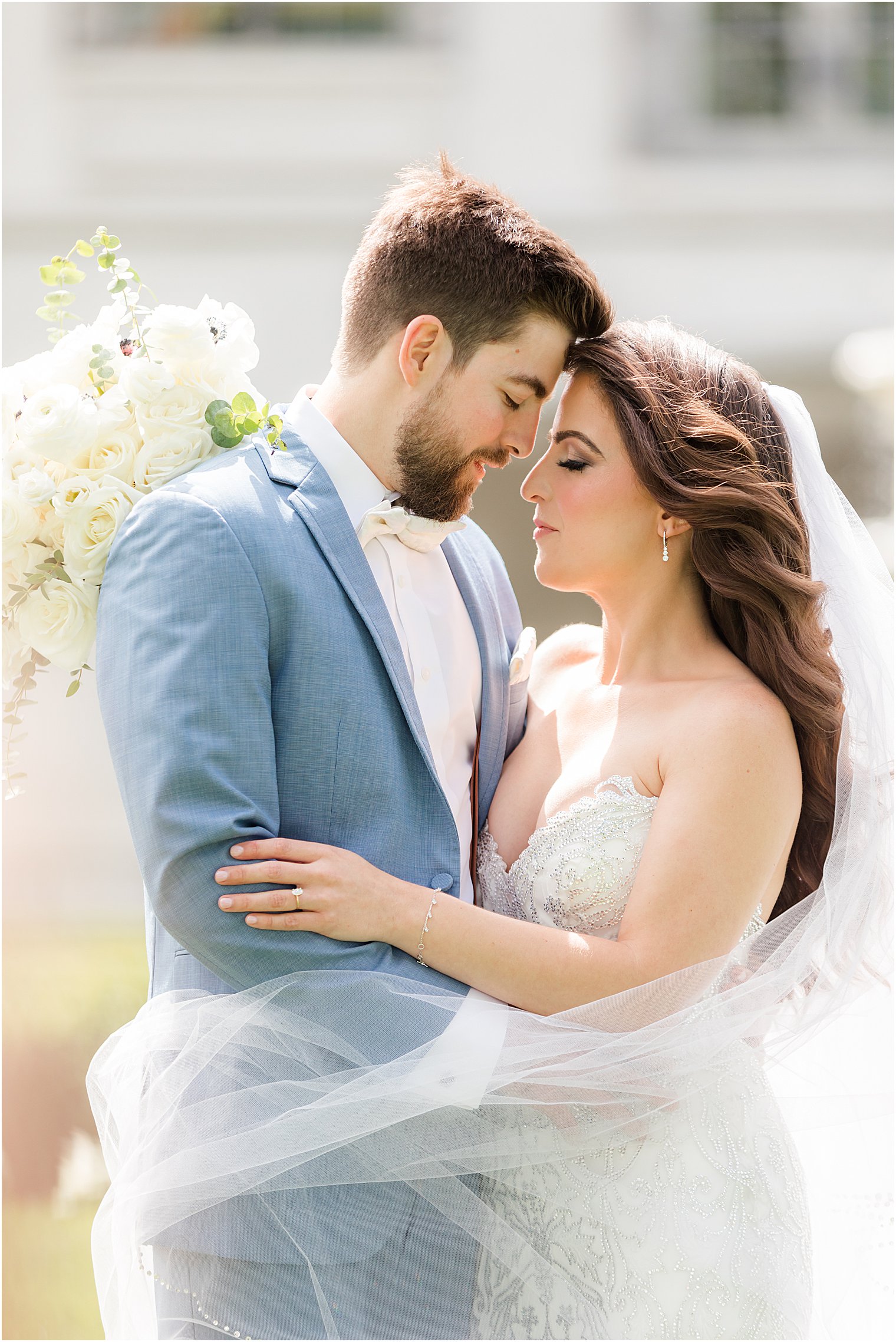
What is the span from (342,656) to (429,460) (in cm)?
56

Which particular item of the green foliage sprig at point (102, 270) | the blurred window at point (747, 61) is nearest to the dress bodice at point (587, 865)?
the green foliage sprig at point (102, 270)

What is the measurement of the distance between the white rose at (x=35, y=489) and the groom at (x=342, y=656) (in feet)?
0.71

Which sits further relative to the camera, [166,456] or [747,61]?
[747,61]

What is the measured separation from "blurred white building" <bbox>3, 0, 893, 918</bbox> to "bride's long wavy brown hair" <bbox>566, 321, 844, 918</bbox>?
18.1ft

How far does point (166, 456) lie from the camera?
88.2 inches

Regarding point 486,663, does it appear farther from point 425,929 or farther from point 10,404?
point 10,404

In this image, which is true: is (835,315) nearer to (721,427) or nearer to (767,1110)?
(721,427)

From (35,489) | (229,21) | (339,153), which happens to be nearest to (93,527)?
(35,489)

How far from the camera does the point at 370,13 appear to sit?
8375 millimetres

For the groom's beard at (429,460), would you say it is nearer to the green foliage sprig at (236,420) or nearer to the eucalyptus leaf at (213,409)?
the green foliage sprig at (236,420)

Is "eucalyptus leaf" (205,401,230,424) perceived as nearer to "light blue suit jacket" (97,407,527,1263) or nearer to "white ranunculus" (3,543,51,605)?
"light blue suit jacket" (97,407,527,1263)

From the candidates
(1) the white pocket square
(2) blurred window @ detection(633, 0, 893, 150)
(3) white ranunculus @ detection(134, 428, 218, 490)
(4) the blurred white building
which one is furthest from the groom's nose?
(2) blurred window @ detection(633, 0, 893, 150)

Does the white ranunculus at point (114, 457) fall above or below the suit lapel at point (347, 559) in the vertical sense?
above

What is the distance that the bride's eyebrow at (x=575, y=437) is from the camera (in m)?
2.66
